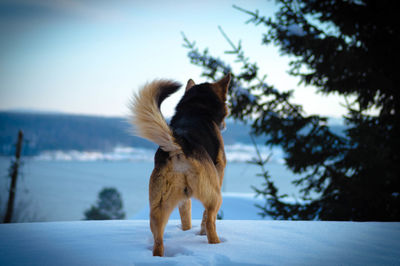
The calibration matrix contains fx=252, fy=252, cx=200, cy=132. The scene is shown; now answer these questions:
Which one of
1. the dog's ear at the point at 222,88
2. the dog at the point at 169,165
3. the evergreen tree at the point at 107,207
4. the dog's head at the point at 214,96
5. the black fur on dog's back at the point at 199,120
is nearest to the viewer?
the dog at the point at 169,165

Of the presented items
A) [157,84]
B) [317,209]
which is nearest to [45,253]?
[157,84]

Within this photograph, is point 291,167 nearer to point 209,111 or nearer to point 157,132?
point 209,111

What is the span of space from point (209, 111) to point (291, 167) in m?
3.52

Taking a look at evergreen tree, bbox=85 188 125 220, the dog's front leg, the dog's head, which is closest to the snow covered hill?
the dog's front leg

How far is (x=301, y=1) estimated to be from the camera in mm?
5758

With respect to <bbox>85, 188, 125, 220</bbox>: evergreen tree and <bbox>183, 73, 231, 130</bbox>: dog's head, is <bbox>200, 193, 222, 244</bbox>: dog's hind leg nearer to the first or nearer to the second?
<bbox>183, 73, 231, 130</bbox>: dog's head

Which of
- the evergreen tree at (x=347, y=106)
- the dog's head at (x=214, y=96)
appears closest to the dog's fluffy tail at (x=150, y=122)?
the dog's head at (x=214, y=96)

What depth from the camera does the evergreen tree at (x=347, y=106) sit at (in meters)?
5.01

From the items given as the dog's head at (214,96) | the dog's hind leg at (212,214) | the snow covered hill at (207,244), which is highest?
the dog's head at (214,96)

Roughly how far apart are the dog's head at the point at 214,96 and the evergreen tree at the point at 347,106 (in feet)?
8.20

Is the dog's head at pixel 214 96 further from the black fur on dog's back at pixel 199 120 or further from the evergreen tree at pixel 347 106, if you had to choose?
the evergreen tree at pixel 347 106

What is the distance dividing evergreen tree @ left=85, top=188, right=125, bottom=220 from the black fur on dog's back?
84.7ft

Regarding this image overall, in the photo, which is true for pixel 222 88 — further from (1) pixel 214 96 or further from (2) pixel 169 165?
(2) pixel 169 165

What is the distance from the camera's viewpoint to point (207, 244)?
7.71ft
